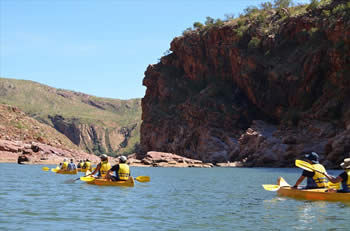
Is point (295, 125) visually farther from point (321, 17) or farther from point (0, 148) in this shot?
point (0, 148)

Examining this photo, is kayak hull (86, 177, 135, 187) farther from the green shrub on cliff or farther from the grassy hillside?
the green shrub on cliff

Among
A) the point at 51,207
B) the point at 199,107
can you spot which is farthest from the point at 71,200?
the point at 199,107

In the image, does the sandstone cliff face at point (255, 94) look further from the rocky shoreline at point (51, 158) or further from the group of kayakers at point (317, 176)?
the group of kayakers at point (317, 176)

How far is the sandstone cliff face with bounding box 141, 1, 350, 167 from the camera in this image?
73812 mm

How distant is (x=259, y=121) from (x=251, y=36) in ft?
63.6

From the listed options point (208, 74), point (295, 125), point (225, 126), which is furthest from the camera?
point (208, 74)

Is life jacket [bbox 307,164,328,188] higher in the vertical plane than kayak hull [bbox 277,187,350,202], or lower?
higher

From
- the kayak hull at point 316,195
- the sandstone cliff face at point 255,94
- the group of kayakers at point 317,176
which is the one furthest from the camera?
the sandstone cliff face at point 255,94

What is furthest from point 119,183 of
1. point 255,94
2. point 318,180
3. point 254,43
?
point 254,43

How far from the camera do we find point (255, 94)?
93.7 meters

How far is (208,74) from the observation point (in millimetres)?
105688

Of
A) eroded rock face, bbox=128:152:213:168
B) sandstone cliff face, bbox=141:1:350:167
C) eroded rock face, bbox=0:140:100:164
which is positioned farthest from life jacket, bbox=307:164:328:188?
eroded rock face, bbox=0:140:100:164

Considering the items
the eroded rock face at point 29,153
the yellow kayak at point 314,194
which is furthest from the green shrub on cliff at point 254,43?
the yellow kayak at point 314,194

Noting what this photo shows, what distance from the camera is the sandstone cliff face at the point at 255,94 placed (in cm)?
7381
